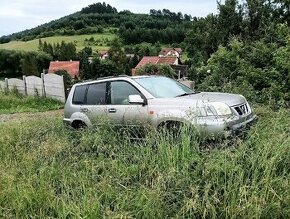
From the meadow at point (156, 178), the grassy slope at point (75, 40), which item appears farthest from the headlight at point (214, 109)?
the grassy slope at point (75, 40)

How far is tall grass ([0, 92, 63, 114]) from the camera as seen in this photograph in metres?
19.1

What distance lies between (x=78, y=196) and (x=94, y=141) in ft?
4.34

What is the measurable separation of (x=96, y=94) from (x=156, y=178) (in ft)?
14.0

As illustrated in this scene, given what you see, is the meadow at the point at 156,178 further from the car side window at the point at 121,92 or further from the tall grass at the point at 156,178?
the car side window at the point at 121,92

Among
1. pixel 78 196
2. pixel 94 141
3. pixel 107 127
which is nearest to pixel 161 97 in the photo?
pixel 107 127

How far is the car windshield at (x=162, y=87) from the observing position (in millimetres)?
7396

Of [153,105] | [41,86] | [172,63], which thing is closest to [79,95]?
[153,105]

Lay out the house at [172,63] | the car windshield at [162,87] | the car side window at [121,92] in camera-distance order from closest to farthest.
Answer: the car windshield at [162,87]
the car side window at [121,92]
the house at [172,63]

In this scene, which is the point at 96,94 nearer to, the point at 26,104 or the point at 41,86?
the point at 26,104

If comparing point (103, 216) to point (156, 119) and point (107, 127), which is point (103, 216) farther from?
point (156, 119)

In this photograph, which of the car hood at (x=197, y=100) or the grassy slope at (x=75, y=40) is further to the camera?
the grassy slope at (x=75, y=40)

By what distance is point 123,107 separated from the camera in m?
7.49

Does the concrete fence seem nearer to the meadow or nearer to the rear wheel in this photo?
the rear wheel

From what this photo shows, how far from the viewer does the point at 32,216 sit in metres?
4.16
